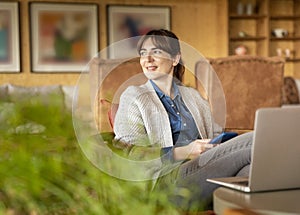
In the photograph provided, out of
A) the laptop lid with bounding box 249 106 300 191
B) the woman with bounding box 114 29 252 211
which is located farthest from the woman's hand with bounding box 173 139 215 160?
the laptop lid with bounding box 249 106 300 191

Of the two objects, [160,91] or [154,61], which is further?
[160,91]

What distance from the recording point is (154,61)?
5.17 feet

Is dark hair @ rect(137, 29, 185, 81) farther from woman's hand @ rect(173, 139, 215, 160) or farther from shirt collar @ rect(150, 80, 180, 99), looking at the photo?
woman's hand @ rect(173, 139, 215, 160)

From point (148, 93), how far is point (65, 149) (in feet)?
3.33

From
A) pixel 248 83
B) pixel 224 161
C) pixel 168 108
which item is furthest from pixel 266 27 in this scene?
pixel 168 108

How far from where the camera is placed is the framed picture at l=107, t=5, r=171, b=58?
7.01m

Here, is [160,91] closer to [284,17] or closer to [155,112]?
[155,112]

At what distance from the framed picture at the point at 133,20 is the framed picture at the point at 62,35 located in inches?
8.6

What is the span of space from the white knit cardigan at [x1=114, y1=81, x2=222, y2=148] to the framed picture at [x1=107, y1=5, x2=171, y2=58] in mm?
5270

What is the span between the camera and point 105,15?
6.98 meters

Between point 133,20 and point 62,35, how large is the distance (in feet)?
2.97

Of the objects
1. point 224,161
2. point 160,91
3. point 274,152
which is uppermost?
point 160,91

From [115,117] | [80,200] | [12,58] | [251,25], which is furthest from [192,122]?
[251,25]

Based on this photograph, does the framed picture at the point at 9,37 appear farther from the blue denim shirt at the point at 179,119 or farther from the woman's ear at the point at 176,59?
the woman's ear at the point at 176,59
